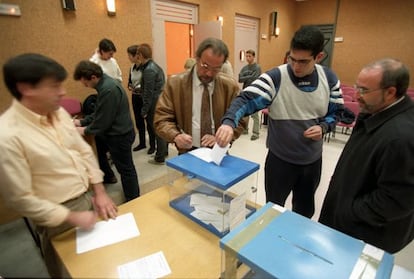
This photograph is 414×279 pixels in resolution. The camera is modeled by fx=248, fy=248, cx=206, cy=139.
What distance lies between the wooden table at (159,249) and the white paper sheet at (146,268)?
0.7 inches

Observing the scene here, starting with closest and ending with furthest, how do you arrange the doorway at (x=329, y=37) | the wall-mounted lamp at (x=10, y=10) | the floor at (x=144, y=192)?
the floor at (x=144, y=192) < the wall-mounted lamp at (x=10, y=10) < the doorway at (x=329, y=37)

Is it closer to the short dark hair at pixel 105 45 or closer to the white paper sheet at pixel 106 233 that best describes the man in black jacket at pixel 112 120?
the white paper sheet at pixel 106 233

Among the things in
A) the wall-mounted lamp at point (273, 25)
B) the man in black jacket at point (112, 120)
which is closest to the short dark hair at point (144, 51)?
the man in black jacket at point (112, 120)

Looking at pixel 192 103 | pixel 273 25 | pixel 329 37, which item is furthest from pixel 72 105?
pixel 329 37

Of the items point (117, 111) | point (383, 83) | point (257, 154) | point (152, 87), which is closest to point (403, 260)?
point (383, 83)

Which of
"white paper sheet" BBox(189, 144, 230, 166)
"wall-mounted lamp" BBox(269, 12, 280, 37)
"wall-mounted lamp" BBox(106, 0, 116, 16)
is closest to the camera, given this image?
"white paper sheet" BBox(189, 144, 230, 166)

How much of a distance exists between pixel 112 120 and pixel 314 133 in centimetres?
162

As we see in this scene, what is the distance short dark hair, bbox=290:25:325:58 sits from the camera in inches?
49.0

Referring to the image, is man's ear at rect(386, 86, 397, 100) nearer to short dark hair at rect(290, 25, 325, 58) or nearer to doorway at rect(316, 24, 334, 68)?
short dark hair at rect(290, 25, 325, 58)

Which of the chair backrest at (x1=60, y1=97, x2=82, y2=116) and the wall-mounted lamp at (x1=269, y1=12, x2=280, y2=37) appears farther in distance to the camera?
the wall-mounted lamp at (x1=269, y1=12, x2=280, y2=37)

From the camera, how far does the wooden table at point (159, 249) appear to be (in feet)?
2.70

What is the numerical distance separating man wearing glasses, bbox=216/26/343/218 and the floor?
0.75m

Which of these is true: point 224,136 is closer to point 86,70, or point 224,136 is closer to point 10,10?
point 86,70

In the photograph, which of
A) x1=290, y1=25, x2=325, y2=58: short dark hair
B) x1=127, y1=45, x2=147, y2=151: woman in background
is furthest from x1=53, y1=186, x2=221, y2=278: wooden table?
x1=127, y1=45, x2=147, y2=151: woman in background
